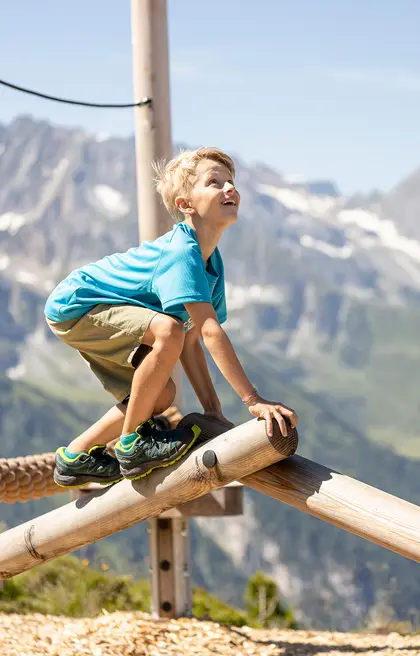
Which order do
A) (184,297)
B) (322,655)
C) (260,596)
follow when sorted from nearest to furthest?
(184,297), (322,655), (260,596)

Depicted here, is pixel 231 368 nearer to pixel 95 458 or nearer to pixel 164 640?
pixel 95 458

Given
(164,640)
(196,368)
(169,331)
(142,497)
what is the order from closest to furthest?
(169,331) < (142,497) < (196,368) < (164,640)

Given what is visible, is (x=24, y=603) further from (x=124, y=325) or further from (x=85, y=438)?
(x=124, y=325)

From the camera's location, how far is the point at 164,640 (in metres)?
4.89

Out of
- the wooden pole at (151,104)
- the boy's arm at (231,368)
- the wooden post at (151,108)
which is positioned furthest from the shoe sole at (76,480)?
the wooden pole at (151,104)

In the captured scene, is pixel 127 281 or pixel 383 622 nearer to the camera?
pixel 127 281

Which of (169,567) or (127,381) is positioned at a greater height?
(127,381)

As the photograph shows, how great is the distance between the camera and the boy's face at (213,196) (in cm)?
340

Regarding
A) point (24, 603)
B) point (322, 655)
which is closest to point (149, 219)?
point (322, 655)

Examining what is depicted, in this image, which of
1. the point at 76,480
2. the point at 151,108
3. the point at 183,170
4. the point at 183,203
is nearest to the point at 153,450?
the point at 76,480

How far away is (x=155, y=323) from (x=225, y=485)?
63 centimetres

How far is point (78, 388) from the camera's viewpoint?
184 meters

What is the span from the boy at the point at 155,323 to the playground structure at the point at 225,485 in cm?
9

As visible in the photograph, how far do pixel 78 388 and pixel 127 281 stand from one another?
183208 millimetres
